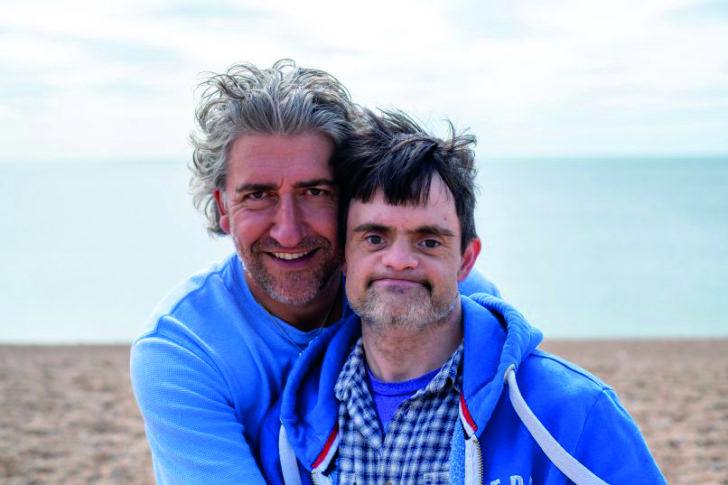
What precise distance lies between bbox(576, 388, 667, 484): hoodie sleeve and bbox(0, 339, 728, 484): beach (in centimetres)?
406

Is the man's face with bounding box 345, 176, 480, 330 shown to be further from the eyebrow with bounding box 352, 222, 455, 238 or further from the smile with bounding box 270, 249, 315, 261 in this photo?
the smile with bounding box 270, 249, 315, 261

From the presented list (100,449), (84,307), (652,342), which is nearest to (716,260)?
(652,342)

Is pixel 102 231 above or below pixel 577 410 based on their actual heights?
above

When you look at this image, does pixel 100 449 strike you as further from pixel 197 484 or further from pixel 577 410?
pixel 577 410

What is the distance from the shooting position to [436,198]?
97.4 inches

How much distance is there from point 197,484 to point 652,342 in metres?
11.3

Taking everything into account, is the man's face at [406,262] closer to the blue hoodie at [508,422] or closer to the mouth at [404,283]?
the mouth at [404,283]

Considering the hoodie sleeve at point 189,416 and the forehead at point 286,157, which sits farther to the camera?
the forehead at point 286,157

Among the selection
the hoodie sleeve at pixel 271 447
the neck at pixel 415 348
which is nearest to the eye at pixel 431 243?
the neck at pixel 415 348

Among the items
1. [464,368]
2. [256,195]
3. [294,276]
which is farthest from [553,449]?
[256,195]

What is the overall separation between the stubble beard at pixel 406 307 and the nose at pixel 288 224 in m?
0.39

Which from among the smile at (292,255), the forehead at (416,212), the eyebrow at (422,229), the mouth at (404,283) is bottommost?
the mouth at (404,283)

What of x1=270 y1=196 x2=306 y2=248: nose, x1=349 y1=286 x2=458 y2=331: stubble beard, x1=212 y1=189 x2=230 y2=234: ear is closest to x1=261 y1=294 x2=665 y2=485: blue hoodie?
x1=349 y1=286 x2=458 y2=331: stubble beard

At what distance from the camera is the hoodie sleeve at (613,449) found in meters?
2.05
